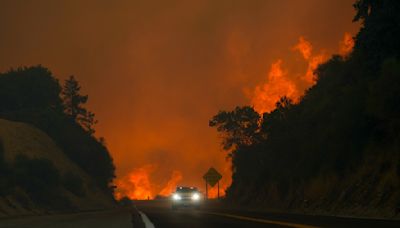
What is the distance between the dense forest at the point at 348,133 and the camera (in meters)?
38.2

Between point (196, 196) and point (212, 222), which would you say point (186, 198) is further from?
point (212, 222)

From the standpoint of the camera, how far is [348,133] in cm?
4544

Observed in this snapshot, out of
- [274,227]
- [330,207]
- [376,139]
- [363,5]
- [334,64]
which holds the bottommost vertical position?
[274,227]

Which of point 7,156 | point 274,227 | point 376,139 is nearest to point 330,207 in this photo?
point 376,139

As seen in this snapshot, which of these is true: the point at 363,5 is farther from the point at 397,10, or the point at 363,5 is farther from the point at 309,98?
the point at 309,98

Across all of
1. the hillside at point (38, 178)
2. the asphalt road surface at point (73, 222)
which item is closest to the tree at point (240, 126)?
the hillside at point (38, 178)

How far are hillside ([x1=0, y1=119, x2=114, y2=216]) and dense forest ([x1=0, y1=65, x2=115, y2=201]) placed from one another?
6.1 inches

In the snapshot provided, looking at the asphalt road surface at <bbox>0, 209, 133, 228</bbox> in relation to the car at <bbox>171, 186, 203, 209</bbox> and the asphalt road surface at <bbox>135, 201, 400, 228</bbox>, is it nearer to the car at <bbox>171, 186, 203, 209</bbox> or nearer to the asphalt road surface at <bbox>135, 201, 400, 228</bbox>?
the asphalt road surface at <bbox>135, 201, 400, 228</bbox>

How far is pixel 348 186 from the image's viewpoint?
43.1m

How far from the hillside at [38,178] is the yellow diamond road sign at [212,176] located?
717 inches

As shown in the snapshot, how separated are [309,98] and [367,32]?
24748 millimetres

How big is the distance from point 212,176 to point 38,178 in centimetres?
2191

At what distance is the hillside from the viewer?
230 feet

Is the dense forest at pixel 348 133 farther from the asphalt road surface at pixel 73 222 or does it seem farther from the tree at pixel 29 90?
the tree at pixel 29 90
